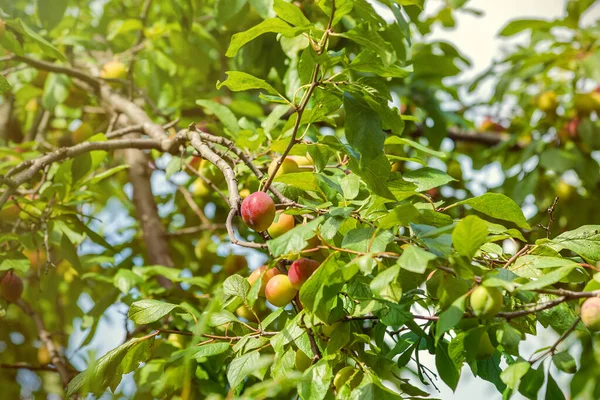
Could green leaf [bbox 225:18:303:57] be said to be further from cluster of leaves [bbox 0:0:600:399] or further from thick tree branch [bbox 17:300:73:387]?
thick tree branch [bbox 17:300:73:387]

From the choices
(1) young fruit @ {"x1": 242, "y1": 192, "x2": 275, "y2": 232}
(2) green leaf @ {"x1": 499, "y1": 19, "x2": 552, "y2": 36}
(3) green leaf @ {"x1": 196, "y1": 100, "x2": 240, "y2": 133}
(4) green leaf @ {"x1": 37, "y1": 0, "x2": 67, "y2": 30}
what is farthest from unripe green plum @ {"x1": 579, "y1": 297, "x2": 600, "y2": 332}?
(2) green leaf @ {"x1": 499, "y1": 19, "x2": 552, "y2": 36}

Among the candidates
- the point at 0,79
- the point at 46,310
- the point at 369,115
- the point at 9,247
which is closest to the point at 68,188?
the point at 9,247

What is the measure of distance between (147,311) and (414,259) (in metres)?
0.45

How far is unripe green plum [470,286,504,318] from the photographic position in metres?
0.68

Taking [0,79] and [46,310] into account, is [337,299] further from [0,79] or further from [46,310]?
[46,310]

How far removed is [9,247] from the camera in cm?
132

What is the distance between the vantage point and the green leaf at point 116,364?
894 millimetres

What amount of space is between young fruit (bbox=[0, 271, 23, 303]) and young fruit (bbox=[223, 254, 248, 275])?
1.72 feet

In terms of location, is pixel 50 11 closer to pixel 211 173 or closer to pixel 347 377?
pixel 211 173

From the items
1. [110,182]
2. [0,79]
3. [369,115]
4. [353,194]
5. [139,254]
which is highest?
[0,79]

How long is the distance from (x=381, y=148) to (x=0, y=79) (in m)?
0.56

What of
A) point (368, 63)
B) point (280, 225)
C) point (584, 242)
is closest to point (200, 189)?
point (280, 225)

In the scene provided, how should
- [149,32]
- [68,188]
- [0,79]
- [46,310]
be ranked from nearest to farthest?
[0,79] < [68,188] < [149,32] < [46,310]

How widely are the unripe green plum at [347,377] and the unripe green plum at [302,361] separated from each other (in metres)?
0.08
